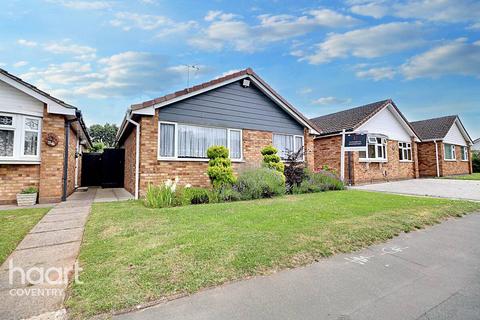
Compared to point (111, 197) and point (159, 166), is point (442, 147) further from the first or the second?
point (111, 197)

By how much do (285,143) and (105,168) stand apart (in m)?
11.3

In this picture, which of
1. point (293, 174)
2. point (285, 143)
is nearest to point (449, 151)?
point (285, 143)

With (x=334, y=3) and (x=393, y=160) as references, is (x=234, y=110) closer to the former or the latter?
(x=334, y=3)

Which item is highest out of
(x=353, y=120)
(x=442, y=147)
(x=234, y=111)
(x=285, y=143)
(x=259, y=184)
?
(x=353, y=120)

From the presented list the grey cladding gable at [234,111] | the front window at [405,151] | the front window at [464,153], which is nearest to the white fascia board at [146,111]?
the grey cladding gable at [234,111]

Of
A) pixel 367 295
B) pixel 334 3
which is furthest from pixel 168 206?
pixel 334 3

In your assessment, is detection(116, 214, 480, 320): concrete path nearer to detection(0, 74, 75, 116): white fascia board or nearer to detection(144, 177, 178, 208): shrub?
detection(144, 177, 178, 208): shrub

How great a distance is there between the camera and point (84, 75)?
14.7 metres

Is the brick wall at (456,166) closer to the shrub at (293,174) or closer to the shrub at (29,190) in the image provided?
the shrub at (293,174)

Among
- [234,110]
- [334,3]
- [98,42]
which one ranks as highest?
[334,3]

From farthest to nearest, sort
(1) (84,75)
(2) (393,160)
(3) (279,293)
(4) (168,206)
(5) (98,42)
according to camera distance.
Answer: (2) (393,160), (1) (84,75), (5) (98,42), (4) (168,206), (3) (279,293)

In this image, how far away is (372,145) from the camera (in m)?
16.5

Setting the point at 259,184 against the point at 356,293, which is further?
the point at 259,184

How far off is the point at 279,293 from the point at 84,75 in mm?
17538
